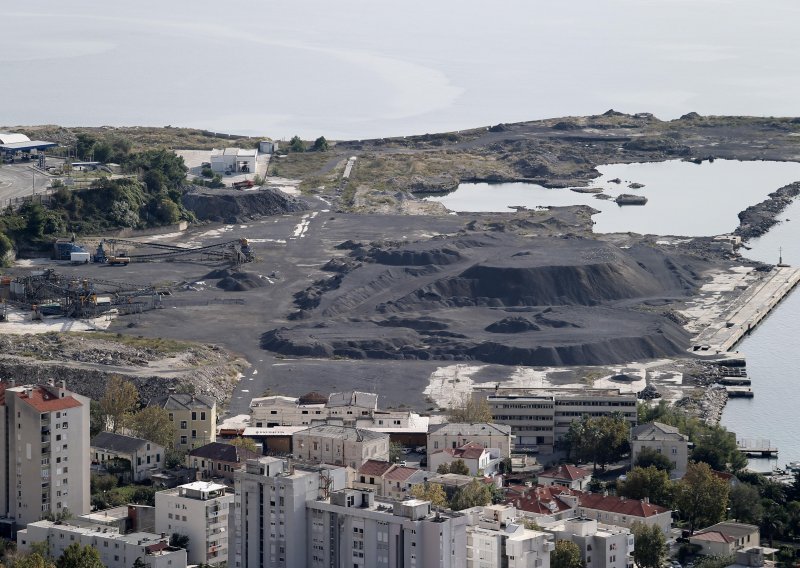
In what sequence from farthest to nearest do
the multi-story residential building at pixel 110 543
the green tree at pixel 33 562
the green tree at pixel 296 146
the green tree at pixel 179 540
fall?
the green tree at pixel 296 146 < the green tree at pixel 179 540 < the multi-story residential building at pixel 110 543 < the green tree at pixel 33 562

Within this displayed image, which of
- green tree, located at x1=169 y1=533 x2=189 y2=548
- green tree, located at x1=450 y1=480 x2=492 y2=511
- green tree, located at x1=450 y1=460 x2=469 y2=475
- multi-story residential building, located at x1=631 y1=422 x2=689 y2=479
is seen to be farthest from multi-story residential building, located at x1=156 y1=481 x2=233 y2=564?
multi-story residential building, located at x1=631 y1=422 x2=689 y2=479

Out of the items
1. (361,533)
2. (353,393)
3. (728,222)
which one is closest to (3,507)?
(361,533)

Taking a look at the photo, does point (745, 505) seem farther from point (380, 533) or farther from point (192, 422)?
point (192, 422)

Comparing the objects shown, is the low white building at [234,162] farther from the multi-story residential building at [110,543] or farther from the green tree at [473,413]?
the multi-story residential building at [110,543]

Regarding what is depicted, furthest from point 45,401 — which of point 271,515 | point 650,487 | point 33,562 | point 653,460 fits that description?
point 653,460

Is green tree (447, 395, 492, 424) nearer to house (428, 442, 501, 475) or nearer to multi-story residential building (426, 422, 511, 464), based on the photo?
multi-story residential building (426, 422, 511, 464)

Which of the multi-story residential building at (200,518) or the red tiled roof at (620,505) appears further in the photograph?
the red tiled roof at (620,505)

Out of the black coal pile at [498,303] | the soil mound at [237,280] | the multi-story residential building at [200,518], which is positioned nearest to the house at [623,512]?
the multi-story residential building at [200,518]

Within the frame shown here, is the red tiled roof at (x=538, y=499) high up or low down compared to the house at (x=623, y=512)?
up

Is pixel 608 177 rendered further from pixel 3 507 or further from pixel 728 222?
pixel 3 507
